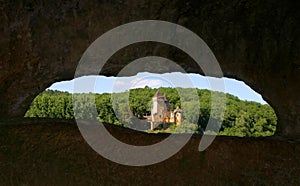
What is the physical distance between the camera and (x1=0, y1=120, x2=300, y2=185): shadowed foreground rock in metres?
2.24

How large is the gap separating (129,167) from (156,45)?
67.9 inches

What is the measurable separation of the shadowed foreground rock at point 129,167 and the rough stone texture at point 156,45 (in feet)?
2.96

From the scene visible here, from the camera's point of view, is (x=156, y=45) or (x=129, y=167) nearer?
(x=129, y=167)

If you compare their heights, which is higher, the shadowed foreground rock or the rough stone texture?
the rough stone texture

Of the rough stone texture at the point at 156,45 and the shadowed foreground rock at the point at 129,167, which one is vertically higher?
the rough stone texture at the point at 156,45

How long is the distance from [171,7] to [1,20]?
1207 millimetres

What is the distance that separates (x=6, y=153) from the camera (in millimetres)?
2309

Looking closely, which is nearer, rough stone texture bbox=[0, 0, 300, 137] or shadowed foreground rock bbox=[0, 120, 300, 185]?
shadowed foreground rock bbox=[0, 120, 300, 185]

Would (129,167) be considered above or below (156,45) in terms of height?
below

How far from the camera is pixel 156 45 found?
3.84 meters

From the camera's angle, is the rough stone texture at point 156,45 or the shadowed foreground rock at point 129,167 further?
the rough stone texture at point 156,45

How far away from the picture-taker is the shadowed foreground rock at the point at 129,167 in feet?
7.35

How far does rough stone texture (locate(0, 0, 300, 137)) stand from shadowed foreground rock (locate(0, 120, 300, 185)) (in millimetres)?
904

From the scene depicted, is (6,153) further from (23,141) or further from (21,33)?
(21,33)
